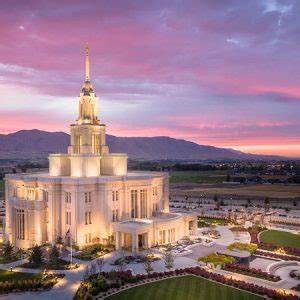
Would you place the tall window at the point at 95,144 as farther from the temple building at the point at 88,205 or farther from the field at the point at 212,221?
the field at the point at 212,221

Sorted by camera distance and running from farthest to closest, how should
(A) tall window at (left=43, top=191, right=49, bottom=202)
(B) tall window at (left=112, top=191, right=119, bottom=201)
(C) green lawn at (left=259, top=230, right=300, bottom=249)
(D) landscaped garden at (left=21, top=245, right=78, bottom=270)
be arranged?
(B) tall window at (left=112, top=191, right=119, bottom=201), (A) tall window at (left=43, top=191, right=49, bottom=202), (C) green lawn at (left=259, top=230, right=300, bottom=249), (D) landscaped garden at (left=21, top=245, right=78, bottom=270)

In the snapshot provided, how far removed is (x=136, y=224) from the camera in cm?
5466

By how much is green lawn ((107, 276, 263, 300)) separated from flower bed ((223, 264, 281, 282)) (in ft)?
15.6

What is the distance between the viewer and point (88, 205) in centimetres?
5666

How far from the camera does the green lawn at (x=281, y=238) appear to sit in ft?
187

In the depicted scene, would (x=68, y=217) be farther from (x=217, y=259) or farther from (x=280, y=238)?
(x=280, y=238)

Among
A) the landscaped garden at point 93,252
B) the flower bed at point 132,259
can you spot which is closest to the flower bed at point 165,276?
the flower bed at point 132,259

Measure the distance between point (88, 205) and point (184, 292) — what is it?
22654 millimetres

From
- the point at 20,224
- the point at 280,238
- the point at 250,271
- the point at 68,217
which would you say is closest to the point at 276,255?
the point at 250,271

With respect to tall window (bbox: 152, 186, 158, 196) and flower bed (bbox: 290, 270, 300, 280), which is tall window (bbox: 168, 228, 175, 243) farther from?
flower bed (bbox: 290, 270, 300, 280)

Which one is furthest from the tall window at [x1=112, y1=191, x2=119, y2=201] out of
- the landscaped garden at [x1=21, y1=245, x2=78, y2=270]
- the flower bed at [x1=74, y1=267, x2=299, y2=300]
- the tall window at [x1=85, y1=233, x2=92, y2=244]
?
the flower bed at [x1=74, y1=267, x2=299, y2=300]

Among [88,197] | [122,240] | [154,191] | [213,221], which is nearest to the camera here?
[122,240]

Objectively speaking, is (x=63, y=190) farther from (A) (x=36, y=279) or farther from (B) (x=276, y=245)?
(B) (x=276, y=245)

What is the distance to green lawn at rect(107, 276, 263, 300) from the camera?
3644 centimetres
